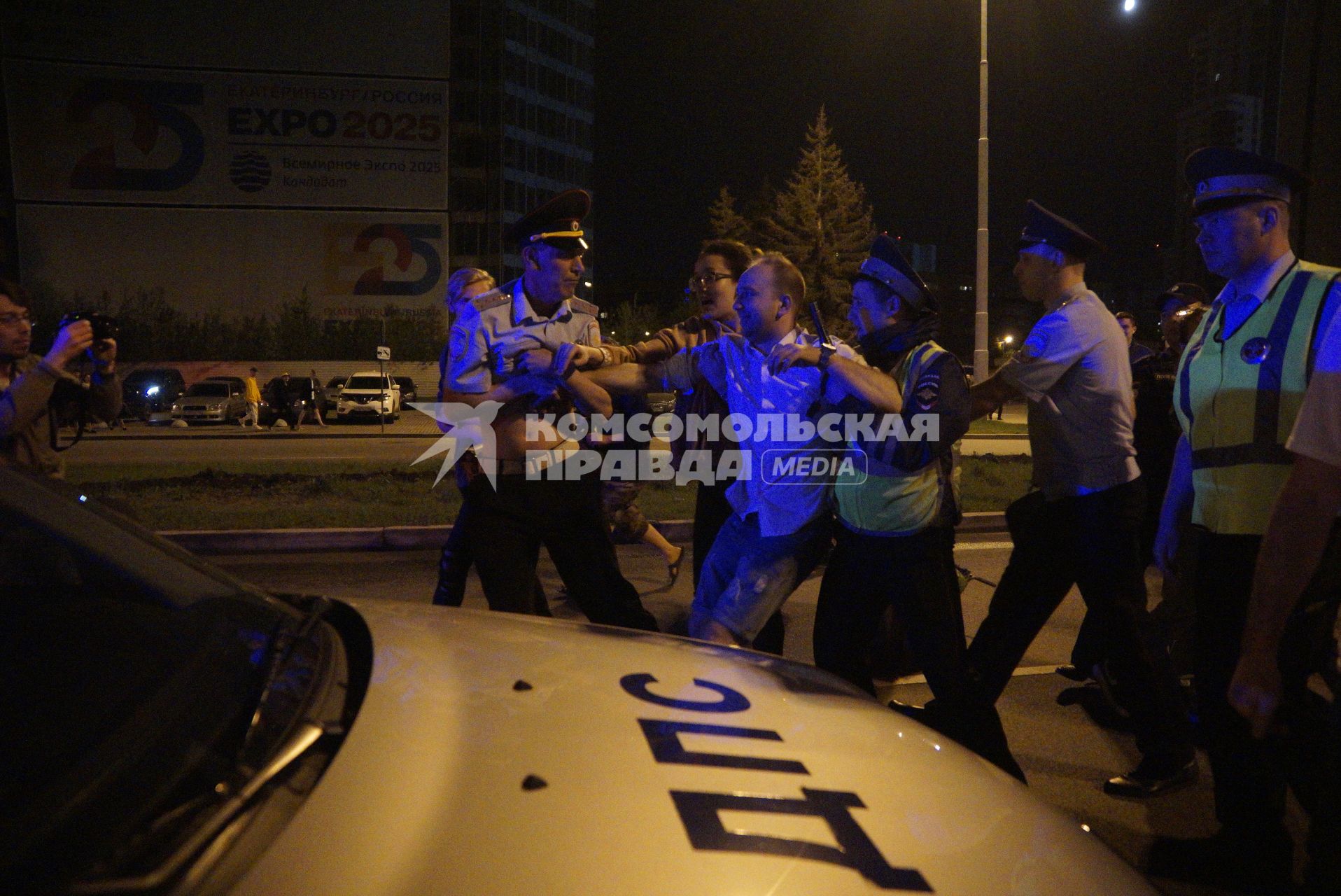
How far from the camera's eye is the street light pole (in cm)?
1814

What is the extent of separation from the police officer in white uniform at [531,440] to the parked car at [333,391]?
107ft

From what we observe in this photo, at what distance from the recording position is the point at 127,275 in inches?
2285

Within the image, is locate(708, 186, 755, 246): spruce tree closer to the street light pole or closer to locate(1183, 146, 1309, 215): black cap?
the street light pole

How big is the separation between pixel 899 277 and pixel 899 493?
0.68 m

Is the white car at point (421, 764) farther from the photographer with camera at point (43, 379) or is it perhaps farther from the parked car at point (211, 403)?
the parked car at point (211, 403)

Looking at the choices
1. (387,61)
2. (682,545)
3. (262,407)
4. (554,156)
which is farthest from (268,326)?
(682,545)

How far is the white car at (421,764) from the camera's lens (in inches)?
50.2

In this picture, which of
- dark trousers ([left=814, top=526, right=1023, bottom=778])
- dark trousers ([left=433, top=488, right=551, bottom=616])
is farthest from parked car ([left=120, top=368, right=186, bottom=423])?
dark trousers ([left=814, top=526, right=1023, bottom=778])

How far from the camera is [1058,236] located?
372 cm

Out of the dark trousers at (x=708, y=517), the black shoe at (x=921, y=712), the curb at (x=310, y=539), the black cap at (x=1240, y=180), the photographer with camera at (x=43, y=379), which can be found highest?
the black cap at (x=1240, y=180)

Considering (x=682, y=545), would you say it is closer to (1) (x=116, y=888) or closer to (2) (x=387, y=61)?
(1) (x=116, y=888)

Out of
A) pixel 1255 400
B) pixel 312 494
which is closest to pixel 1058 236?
pixel 1255 400

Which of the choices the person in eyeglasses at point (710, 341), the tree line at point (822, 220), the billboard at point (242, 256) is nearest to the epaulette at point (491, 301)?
the person in eyeglasses at point (710, 341)

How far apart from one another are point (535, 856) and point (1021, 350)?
2923mm
